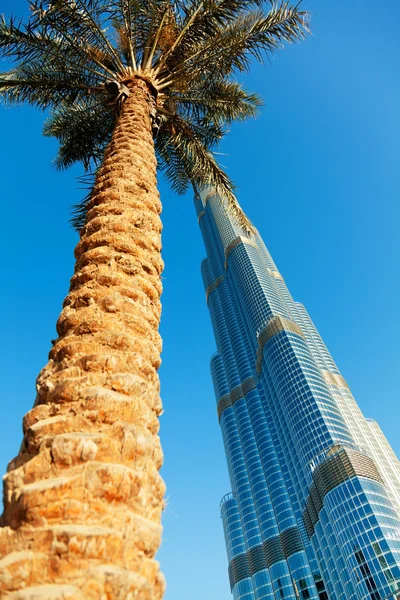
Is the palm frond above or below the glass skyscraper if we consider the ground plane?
below

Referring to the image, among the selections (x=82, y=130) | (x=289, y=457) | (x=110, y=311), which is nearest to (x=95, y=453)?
(x=110, y=311)

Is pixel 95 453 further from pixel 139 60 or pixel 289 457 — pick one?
pixel 289 457

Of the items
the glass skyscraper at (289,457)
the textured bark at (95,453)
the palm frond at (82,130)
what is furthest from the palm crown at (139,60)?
the glass skyscraper at (289,457)

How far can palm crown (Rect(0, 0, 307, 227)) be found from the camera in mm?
7566

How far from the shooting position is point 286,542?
96.9 m

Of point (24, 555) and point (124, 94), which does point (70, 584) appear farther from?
point (124, 94)

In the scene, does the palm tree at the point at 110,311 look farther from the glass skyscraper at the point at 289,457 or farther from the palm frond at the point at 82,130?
the glass skyscraper at the point at 289,457

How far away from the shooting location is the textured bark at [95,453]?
64.4 inches

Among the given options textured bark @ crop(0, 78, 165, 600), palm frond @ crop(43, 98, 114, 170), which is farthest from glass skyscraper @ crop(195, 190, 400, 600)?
textured bark @ crop(0, 78, 165, 600)

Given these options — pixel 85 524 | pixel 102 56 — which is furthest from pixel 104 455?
pixel 102 56

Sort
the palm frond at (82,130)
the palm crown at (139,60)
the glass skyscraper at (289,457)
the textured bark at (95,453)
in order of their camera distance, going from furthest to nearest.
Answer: the glass skyscraper at (289,457) → the palm frond at (82,130) → the palm crown at (139,60) → the textured bark at (95,453)

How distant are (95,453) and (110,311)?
127 cm

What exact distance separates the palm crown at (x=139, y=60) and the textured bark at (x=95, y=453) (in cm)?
496

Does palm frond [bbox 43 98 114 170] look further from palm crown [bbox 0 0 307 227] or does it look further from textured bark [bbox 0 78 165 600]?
textured bark [bbox 0 78 165 600]
